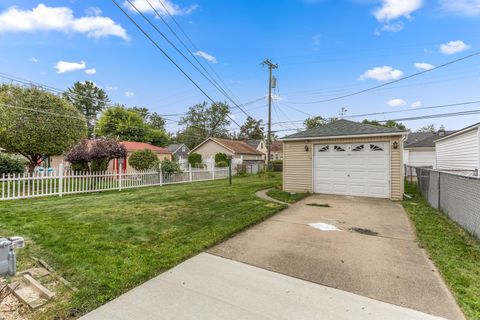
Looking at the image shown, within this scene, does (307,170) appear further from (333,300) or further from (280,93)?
(280,93)

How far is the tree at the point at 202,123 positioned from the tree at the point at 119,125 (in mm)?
12649

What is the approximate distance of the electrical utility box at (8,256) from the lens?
2.62m

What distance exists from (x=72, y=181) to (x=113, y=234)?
21.6 ft

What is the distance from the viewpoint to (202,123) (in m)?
47.3

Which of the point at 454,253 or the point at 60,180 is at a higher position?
the point at 60,180

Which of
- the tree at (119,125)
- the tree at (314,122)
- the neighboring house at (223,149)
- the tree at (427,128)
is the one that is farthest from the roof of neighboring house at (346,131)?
the tree at (427,128)

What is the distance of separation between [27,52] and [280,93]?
17140mm

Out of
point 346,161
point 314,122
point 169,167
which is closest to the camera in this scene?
point 346,161

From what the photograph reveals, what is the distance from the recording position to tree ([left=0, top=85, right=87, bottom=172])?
12.2 meters

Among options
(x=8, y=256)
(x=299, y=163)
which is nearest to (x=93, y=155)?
(x=299, y=163)

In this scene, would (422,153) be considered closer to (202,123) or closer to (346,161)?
(346,161)

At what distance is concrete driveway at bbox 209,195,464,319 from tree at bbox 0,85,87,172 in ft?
43.6

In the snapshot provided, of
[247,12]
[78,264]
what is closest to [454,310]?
[78,264]

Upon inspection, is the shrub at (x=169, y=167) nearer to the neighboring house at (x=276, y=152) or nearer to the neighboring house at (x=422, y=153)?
the neighboring house at (x=422, y=153)
